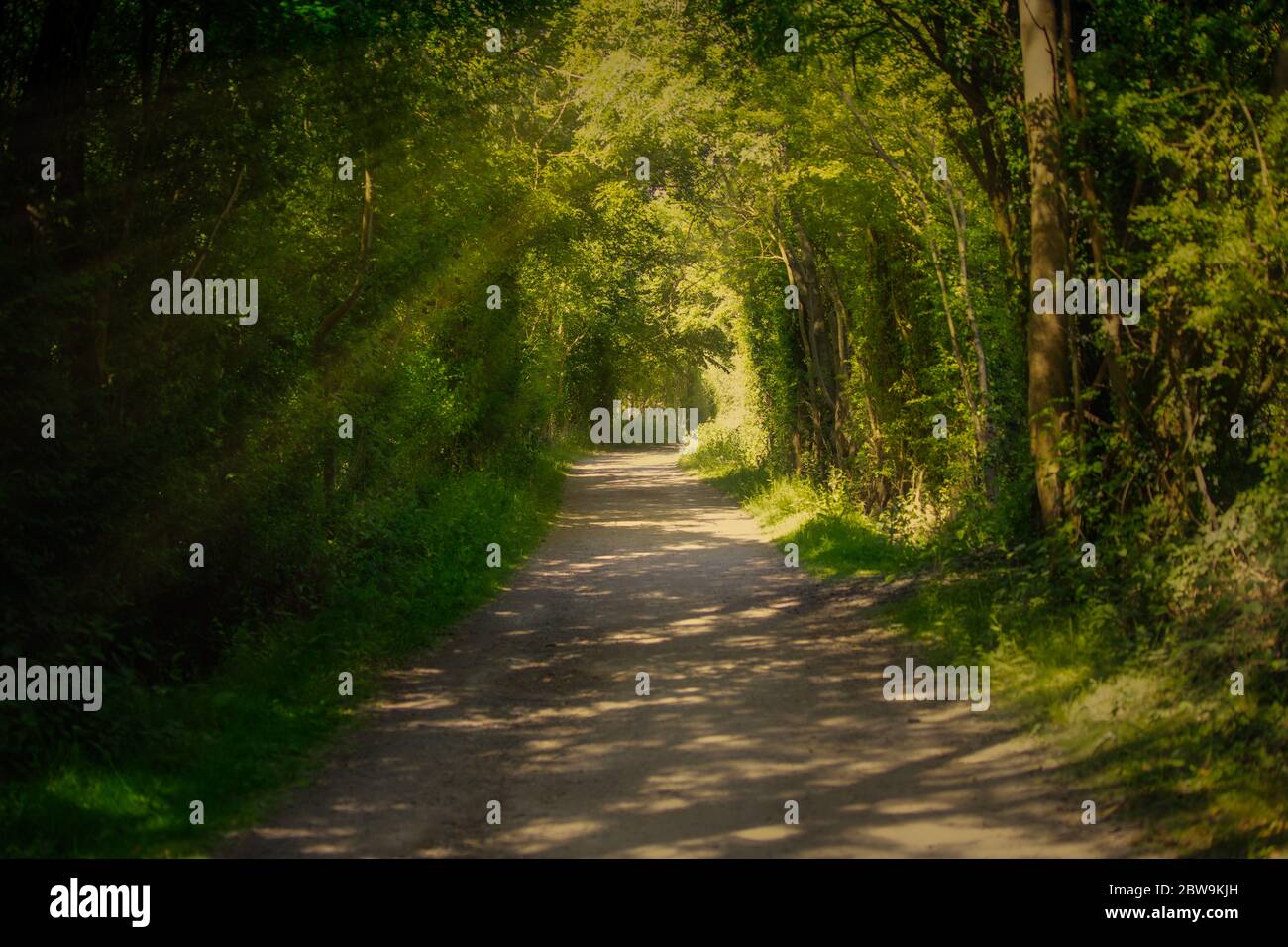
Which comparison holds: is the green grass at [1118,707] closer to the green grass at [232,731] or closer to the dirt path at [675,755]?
the dirt path at [675,755]

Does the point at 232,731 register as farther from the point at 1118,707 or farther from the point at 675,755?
the point at 1118,707

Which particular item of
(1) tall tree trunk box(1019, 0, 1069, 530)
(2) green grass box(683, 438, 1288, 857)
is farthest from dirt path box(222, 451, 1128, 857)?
(1) tall tree trunk box(1019, 0, 1069, 530)

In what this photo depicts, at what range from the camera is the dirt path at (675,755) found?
618 cm

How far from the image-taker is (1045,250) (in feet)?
34.1

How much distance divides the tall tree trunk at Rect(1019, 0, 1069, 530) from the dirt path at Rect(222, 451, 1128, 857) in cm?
223

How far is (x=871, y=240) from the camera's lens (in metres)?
18.8

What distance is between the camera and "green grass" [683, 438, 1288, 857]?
603 cm

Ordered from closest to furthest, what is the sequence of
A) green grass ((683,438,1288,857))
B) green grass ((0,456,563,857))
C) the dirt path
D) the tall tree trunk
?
green grass ((683,438,1288,857)), the dirt path, green grass ((0,456,563,857)), the tall tree trunk

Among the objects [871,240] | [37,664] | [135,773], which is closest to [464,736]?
[135,773]

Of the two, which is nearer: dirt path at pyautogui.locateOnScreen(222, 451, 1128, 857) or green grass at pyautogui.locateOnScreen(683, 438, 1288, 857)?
green grass at pyautogui.locateOnScreen(683, 438, 1288, 857)

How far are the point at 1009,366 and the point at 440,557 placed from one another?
25.6 feet

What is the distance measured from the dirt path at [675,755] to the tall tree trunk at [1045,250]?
2.23 m

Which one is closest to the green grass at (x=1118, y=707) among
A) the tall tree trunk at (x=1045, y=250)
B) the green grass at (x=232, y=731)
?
the tall tree trunk at (x=1045, y=250)

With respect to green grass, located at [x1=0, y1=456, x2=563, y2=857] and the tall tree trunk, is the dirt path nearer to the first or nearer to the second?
green grass, located at [x1=0, y1=456, x2=563, y2=857]
